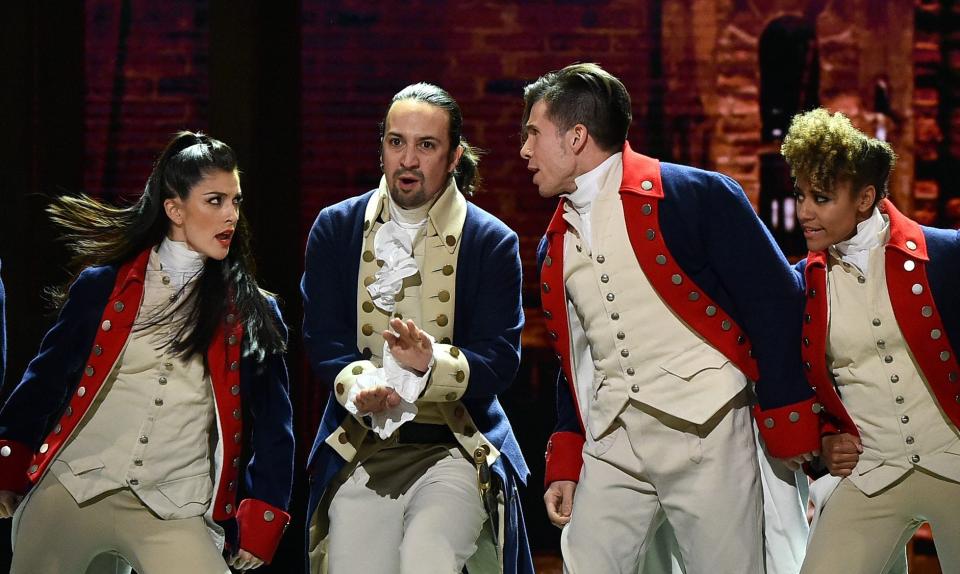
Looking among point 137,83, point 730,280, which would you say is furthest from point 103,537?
point 137,83

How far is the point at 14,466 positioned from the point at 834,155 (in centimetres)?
218

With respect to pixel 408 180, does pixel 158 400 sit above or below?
below

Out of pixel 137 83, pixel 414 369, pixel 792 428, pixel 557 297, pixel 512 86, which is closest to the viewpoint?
pixel 792 428

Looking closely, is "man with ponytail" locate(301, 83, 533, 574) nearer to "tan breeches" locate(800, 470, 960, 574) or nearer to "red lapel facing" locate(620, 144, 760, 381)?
"red lapel facing" locate(620, 144, 760, 381)

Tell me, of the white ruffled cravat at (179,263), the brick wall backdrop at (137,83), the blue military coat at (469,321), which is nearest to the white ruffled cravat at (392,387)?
the blue military coat at (469,321)

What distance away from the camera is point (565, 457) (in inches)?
122

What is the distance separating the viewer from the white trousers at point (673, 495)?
2.84 metres

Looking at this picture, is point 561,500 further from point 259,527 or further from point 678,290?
point 259,527

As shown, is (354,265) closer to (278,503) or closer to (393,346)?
(393,346)

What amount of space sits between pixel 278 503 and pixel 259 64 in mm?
2014

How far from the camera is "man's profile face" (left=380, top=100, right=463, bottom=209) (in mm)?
3236

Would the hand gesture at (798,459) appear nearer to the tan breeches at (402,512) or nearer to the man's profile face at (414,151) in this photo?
the tan breeches at (402,512)

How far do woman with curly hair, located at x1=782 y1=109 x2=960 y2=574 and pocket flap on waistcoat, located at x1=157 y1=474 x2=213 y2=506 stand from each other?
58.2 inches

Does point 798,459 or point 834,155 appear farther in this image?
point 834,155
